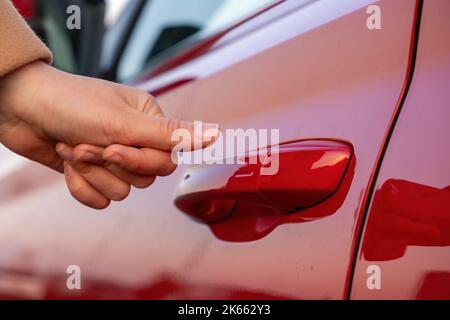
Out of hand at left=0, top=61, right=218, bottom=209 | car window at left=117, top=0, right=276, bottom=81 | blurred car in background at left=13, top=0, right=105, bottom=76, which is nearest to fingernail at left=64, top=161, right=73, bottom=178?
hand at left=0, top=61, right=218, bottom=209

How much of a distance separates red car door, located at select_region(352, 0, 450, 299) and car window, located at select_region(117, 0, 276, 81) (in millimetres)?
1023

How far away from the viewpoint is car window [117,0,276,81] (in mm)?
2340

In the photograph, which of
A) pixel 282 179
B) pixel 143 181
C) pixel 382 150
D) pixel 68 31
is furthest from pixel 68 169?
pixel 68 31

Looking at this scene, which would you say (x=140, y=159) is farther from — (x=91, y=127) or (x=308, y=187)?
(x=308, y=187)

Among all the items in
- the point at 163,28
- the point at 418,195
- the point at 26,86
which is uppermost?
the point at 163,28

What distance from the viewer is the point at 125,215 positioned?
5.51 feet

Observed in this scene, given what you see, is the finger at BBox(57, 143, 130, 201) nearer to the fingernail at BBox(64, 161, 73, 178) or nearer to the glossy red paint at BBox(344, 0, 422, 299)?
the fingernail at BBox(64, 161, 73, 178)

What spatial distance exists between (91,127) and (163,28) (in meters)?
1.36

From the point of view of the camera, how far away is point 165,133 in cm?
130

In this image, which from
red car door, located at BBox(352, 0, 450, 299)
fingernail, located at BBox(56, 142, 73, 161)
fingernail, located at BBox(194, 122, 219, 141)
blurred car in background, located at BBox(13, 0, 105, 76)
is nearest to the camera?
red car door, located at BBox(352, 0, 450, 299)

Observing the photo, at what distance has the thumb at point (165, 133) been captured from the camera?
127cm

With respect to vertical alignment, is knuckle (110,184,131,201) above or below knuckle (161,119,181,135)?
below

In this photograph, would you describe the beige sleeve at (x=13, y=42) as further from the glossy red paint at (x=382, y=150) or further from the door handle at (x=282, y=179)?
the glossy red paint at (x=382, y=150)

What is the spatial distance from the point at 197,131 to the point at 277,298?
0.31 m
